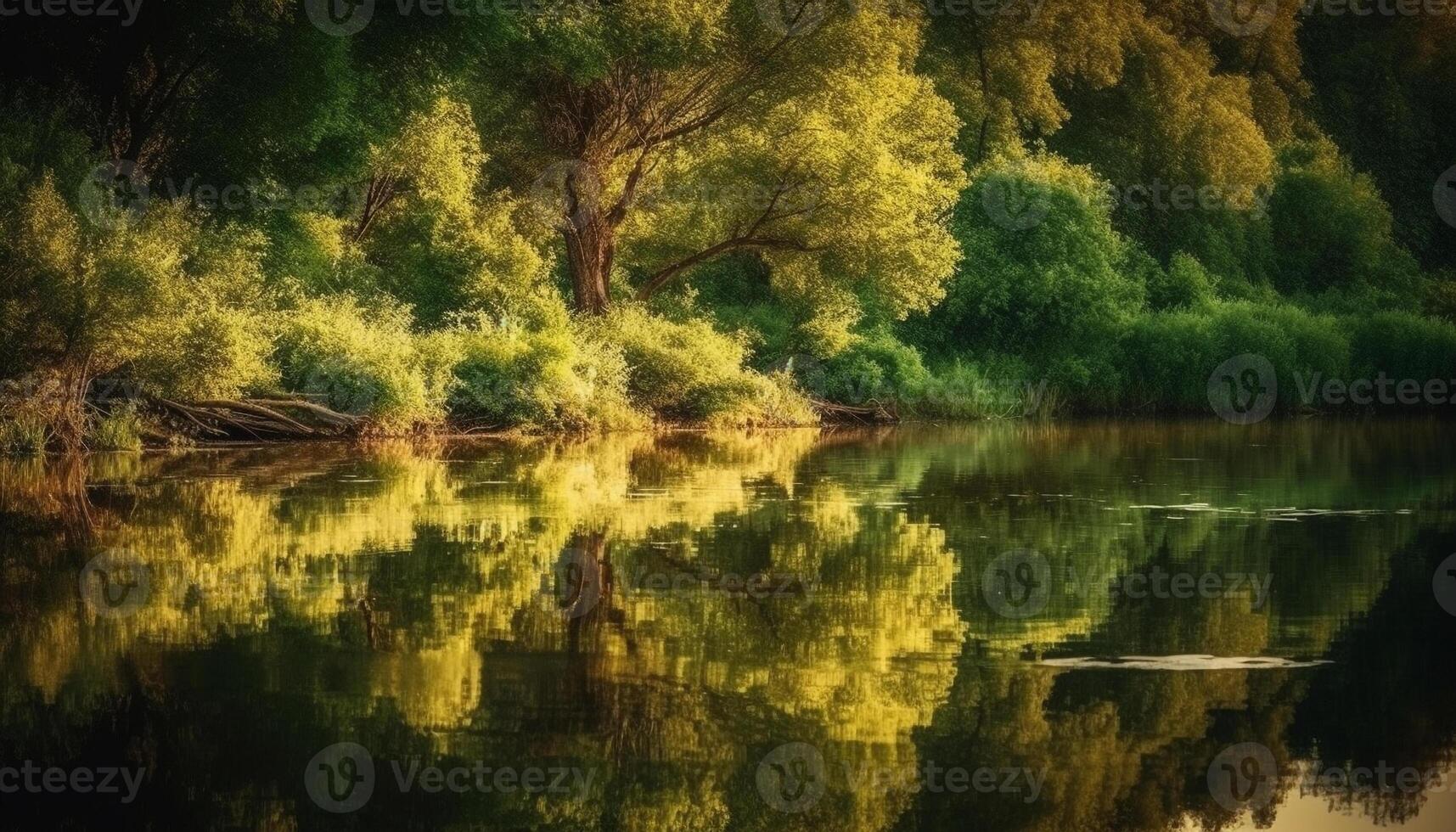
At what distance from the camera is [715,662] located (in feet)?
31.6

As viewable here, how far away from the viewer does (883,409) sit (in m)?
42.4

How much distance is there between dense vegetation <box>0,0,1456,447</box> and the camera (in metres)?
27.4

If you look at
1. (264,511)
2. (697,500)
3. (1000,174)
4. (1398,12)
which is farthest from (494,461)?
(1398,12)

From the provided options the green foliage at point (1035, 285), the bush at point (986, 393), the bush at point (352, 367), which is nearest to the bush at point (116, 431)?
the bush at point (352, 367)

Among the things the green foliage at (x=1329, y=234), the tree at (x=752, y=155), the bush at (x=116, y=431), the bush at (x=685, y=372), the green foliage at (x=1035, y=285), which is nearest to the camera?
the bush at (x=116, y=431)

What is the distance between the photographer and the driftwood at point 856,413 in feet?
136

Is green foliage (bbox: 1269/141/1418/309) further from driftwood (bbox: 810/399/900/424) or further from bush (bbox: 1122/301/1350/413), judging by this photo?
driftwood (bbox: 810/399/900/424)

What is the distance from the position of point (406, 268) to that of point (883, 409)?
11.2 meters

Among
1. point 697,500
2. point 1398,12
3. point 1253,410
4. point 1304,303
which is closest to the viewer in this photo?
point 697,500

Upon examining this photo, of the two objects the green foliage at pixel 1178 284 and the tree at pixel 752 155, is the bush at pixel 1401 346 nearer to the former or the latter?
the green foliage at pixel 1178 284

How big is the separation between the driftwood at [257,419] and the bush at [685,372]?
7820 mm

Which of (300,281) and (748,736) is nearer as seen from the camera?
(748,736)

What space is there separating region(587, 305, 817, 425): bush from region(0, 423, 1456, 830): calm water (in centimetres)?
1708

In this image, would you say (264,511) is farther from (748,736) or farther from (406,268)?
(406,268)
